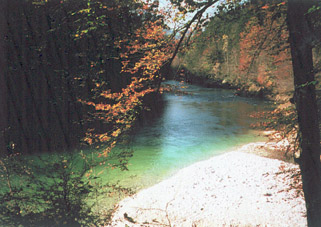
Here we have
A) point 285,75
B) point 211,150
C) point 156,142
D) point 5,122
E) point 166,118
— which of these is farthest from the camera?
point 166,118

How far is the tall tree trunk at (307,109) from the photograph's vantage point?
3.37 metres

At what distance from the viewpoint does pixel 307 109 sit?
3516 millimetres

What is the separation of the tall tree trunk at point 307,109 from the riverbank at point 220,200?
1815mm

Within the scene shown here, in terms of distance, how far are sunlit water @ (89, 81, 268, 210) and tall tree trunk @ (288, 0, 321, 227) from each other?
112 inches

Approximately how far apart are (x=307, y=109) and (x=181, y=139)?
41.6ft

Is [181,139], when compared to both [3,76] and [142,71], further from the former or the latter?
[142,71]

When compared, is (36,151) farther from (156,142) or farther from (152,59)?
(152,59)

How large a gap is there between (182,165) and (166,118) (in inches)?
410

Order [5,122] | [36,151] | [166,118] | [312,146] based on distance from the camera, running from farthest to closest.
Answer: [166,118], [36,151], [5,122], [312,146]

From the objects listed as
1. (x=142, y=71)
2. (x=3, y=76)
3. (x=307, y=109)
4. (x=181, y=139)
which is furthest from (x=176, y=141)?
(x=307, y=109)

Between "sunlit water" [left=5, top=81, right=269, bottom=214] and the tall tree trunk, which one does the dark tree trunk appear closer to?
"sunlit water" [left=5, top=81, right=269, bottom=214]

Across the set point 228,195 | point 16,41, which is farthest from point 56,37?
point 228,195

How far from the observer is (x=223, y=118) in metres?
21.5

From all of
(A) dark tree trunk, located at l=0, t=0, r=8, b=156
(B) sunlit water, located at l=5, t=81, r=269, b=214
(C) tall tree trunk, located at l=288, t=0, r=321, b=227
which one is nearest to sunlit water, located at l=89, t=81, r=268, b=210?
(B) sunlit water, located at l=5, t=81, r=269, b=214
